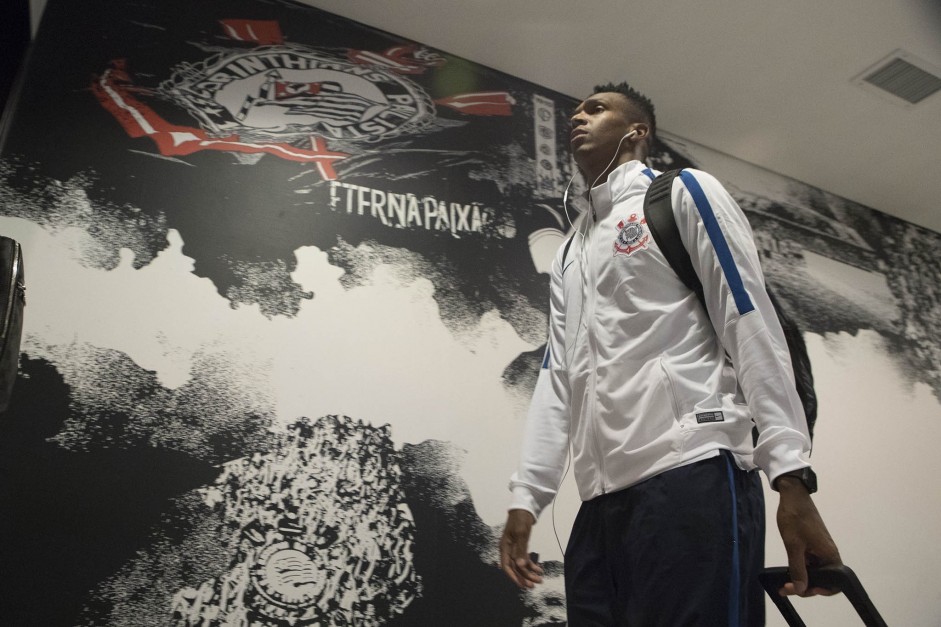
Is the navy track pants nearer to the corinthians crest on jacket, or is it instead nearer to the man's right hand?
the man's right hand

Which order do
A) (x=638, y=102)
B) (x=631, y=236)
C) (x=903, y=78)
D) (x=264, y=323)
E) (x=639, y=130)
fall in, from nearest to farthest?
(x=631, y=236), (x=639, y=130), (x=638, y=102), (x=264, y=323), (x=903, y=78)

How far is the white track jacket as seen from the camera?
1.15 m

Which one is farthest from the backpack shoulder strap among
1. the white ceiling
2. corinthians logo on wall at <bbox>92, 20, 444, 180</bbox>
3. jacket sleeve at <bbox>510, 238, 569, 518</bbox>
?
the white ceiling

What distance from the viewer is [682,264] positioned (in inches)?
52.3

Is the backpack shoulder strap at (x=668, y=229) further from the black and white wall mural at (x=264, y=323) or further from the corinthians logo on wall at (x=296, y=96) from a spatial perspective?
the corinthians logo on wall at (x=296, y=96)

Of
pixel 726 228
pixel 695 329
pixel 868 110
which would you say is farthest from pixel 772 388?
pixel 868 110

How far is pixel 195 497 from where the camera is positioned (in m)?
1.91

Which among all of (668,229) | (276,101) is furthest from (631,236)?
(276,101)

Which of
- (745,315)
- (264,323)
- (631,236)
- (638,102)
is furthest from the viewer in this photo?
(264,323)

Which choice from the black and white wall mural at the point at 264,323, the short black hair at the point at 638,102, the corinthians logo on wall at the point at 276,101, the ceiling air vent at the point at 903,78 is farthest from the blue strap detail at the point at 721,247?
the ceiling air vent at the point at 903,78

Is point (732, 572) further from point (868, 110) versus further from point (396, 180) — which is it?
point (868, 110)

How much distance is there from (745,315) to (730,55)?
7.47 feet

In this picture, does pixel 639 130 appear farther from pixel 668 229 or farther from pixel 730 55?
pixel 730 55

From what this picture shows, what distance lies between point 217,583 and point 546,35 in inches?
90.8
